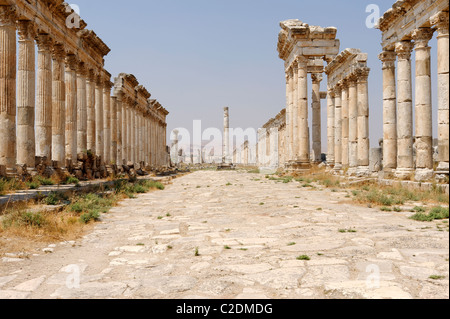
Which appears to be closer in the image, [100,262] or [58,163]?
[100,262]

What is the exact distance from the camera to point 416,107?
15758 mm

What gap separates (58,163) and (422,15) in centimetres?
1746

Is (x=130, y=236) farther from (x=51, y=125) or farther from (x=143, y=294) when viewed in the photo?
→ (x=51, y=125)

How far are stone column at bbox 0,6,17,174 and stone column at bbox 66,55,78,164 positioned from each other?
6.60m

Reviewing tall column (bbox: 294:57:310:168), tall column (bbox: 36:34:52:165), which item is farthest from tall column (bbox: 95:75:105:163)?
tall column (bbox: 294:57:310:168)

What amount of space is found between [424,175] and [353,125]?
781cm

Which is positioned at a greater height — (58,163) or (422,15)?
(422,15)

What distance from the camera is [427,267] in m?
4.87

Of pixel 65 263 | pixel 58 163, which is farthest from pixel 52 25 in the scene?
pixel 65 263

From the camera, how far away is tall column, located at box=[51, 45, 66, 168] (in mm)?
20906

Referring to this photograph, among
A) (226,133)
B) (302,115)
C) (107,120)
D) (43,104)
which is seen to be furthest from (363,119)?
(226,133)

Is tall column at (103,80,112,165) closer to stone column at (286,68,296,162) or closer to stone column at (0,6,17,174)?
stone column at (286,68,296,162)

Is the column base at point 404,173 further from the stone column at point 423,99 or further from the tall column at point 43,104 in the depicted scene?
the tall column at point 43,104

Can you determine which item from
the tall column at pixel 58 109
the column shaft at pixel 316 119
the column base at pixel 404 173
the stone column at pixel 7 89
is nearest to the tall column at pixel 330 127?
the column shaft at pixel 316 119
